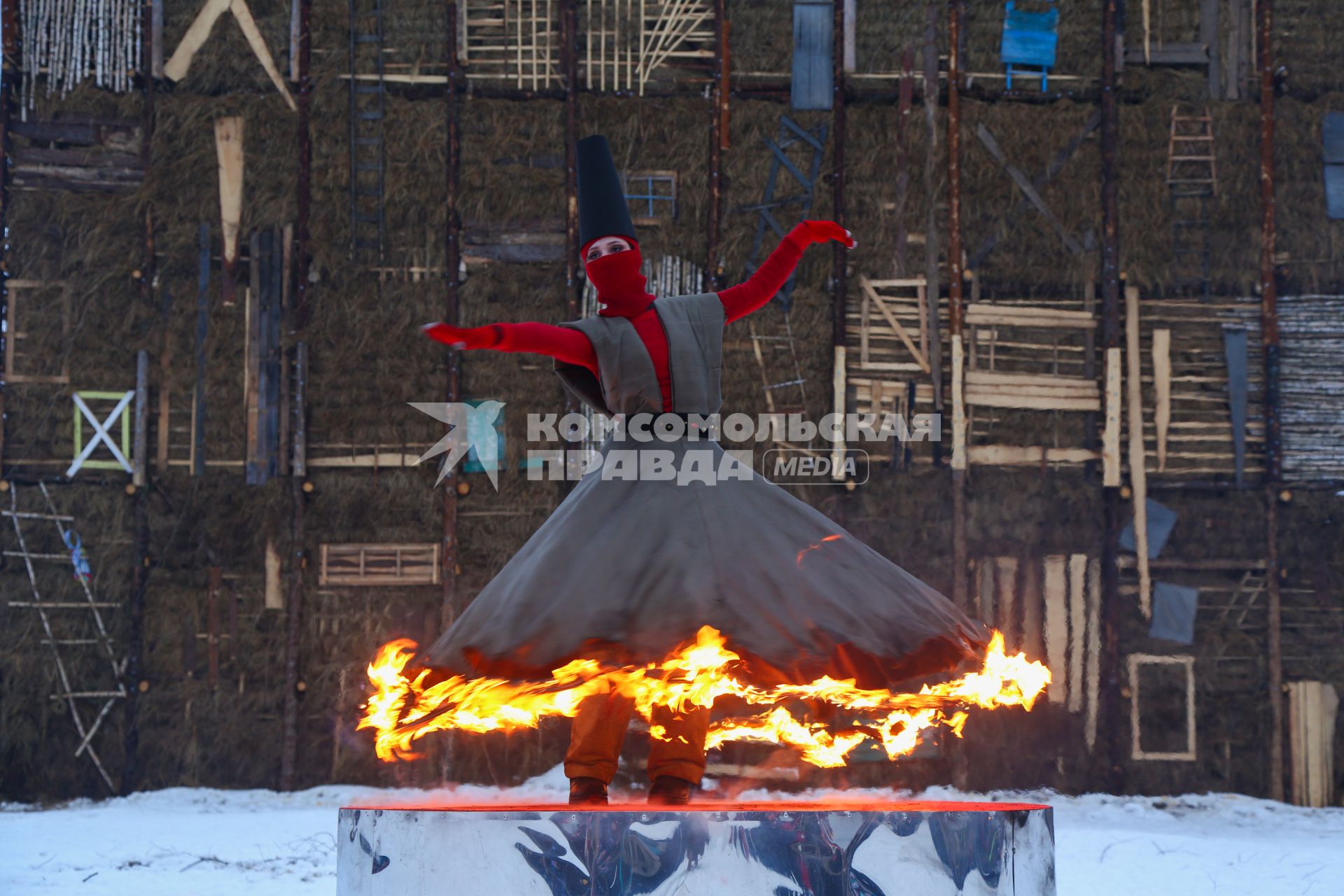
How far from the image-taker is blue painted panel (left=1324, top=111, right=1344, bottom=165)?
9102mm

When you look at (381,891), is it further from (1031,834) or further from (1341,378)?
(1341,378)

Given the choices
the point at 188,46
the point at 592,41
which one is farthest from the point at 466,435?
the point at 188,46

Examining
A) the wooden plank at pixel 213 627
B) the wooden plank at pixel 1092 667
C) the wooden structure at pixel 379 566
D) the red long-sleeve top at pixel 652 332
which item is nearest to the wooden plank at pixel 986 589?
the wooden plank at pixel 1092 667

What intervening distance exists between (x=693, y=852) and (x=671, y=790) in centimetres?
60

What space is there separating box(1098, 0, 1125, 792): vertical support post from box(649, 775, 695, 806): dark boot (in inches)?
246

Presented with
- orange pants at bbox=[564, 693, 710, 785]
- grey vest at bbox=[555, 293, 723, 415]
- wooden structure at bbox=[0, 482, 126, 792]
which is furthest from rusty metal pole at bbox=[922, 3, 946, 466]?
wooden structure at bbox=[0, 482, 126, 792]

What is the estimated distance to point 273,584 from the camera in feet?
29.0

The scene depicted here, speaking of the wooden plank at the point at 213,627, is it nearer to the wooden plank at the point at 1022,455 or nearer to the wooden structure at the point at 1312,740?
the wooden plank at the point at 1022,455

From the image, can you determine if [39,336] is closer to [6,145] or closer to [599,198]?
[6,145]

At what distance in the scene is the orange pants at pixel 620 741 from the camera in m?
3.53

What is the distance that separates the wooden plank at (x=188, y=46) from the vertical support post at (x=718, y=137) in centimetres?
398

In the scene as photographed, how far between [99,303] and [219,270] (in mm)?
945

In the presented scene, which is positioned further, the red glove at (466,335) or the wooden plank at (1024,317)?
the wooden plank at (1024,317)

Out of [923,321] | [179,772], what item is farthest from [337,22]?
[179,772]
